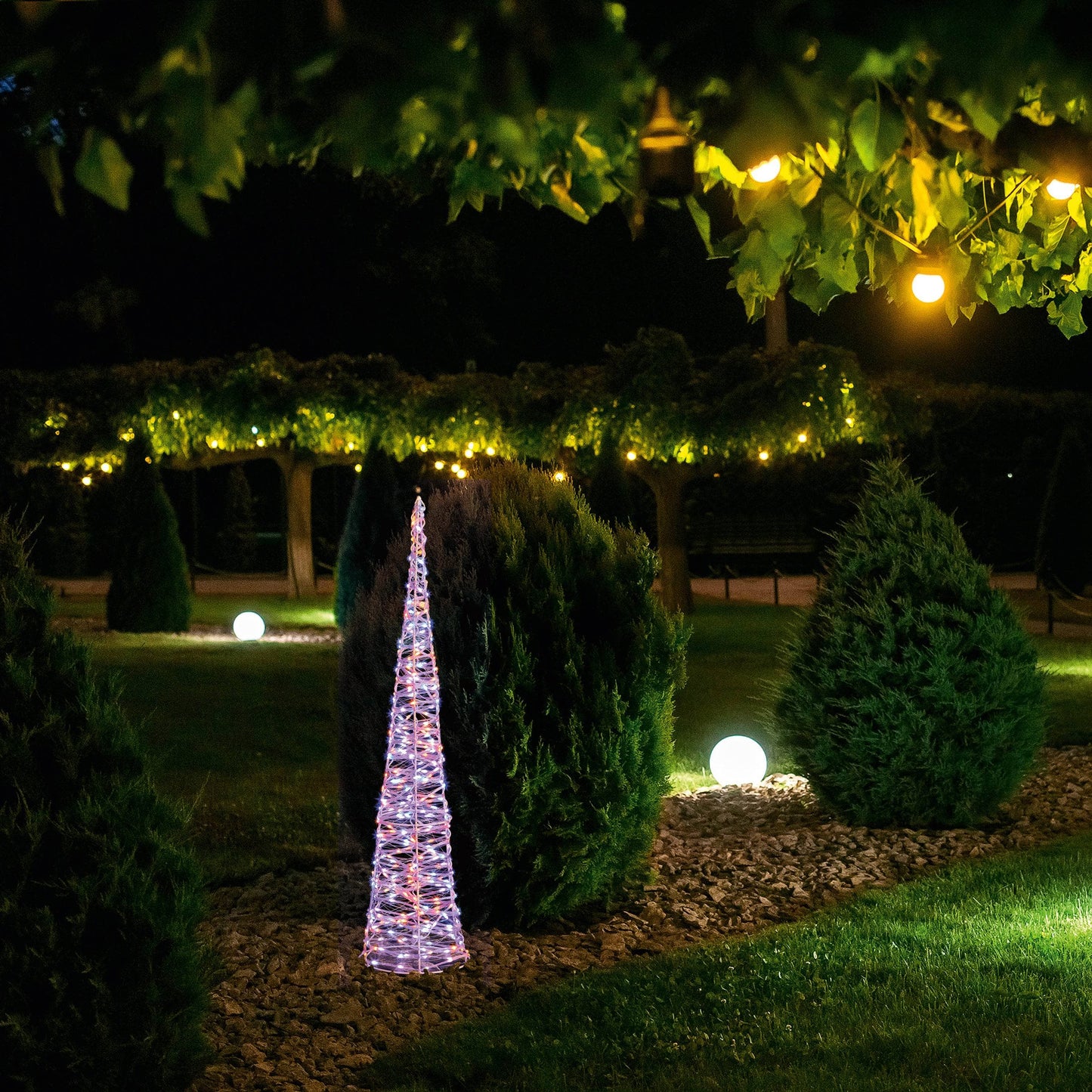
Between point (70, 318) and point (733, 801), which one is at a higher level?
point (70, 318)

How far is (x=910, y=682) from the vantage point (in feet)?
22.5

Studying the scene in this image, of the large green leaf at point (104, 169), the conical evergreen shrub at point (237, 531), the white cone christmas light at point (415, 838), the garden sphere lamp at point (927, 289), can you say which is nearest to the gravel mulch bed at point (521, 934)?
the white cone christmas light at point (415, 838)

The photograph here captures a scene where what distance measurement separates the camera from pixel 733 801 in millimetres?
8039

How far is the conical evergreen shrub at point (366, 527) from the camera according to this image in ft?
56.7

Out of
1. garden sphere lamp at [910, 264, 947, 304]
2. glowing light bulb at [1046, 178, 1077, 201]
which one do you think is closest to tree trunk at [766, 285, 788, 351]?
garden sphere lamp at [910, 264, 947, 304]

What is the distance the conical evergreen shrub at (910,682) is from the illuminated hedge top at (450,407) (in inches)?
455

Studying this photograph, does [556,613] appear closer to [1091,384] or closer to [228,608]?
[228,608]

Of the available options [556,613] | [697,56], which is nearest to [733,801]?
[556,613]

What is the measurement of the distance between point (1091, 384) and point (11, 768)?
128 ft

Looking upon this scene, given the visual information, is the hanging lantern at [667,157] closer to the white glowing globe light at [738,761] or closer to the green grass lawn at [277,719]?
the green grass lawn at [277,719]

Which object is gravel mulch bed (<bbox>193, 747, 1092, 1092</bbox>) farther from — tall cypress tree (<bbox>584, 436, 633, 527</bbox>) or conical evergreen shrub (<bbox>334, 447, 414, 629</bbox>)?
conical evergreen shrub (<bbox>334, 447, 414, 629</bbox>)

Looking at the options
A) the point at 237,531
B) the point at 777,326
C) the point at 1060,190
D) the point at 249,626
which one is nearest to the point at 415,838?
the point at 1060,190

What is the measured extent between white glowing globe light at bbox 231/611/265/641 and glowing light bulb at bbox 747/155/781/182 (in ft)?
46.5

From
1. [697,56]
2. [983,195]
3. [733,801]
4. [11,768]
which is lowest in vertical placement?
[733,801]
